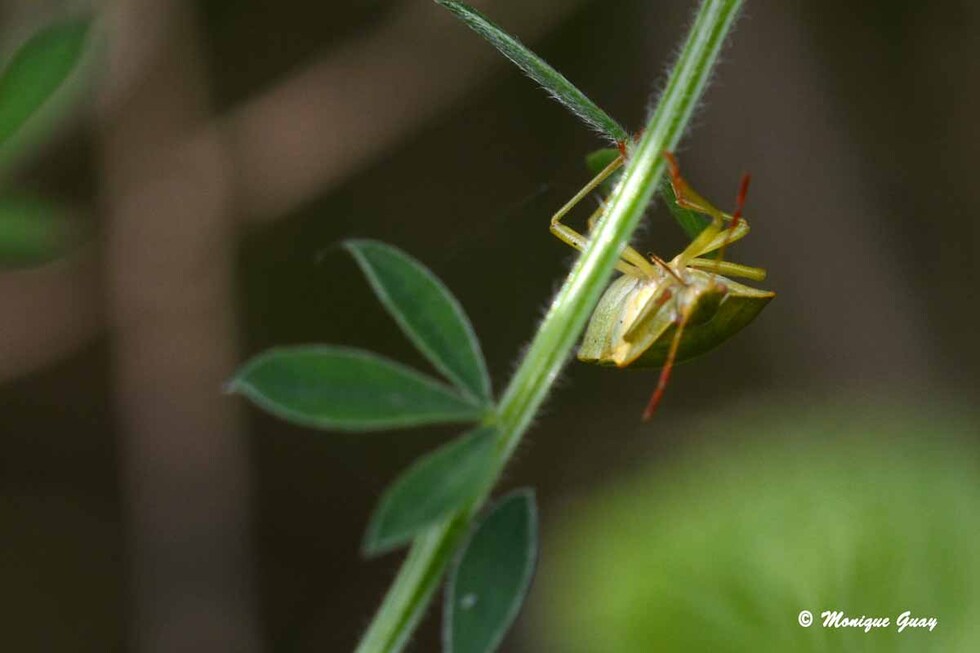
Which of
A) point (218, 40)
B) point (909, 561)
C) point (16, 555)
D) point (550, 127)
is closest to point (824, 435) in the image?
point (909, 561)

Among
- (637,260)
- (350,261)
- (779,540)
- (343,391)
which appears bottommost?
(779,540)

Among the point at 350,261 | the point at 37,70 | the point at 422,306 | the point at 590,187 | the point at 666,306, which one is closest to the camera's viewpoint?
the point at 422,306

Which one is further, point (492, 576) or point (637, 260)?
point (637, 260)

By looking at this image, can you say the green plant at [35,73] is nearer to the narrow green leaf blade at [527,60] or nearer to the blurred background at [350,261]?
the narrow green leaf blade at [527,60]

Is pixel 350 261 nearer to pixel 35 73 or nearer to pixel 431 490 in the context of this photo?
pixel 35 73

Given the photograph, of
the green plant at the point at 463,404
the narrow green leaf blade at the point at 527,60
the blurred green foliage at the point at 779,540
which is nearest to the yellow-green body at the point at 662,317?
the narrow green leaf blade at the point at 527,60

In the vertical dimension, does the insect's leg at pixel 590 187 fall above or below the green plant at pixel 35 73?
below

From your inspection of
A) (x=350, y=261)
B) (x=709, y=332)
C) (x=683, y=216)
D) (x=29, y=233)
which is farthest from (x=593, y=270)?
(x=350, y=261)

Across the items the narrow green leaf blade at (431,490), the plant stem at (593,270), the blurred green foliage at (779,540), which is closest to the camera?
the narrow green leaf blade at (431,490)
